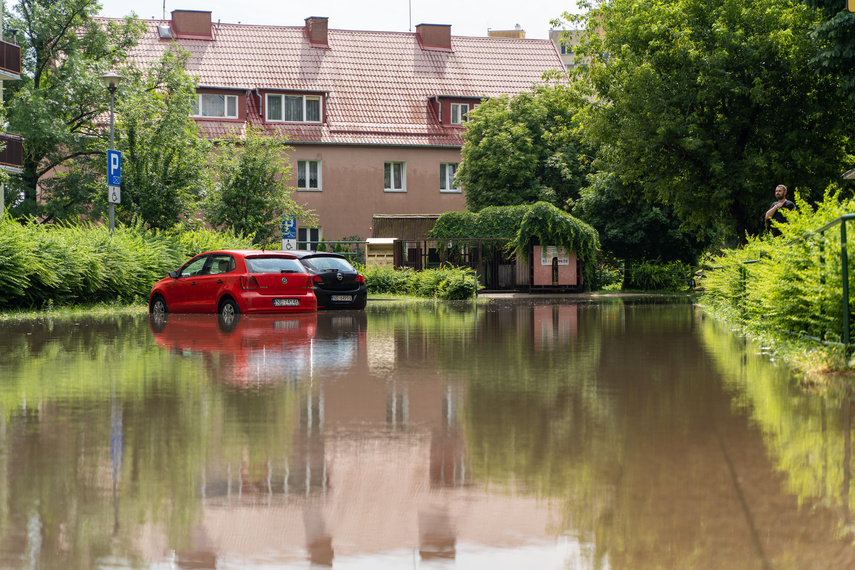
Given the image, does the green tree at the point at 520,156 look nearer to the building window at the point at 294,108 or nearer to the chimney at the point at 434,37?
the building window at the point at 294,108

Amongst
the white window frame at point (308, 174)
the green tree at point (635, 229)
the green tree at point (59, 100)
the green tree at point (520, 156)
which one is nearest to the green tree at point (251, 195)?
the green tree at point (59, 100)

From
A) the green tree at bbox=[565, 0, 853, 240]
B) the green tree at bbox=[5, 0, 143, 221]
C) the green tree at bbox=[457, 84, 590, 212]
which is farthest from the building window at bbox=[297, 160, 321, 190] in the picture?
the green tree at bbox=[565, 0, 853, 240]

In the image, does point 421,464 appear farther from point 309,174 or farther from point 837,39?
point 309,174

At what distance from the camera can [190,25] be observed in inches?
2277

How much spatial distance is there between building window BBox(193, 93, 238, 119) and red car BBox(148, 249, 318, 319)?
32.7 metres

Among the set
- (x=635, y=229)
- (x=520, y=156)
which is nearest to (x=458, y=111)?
(x=520, y=156)

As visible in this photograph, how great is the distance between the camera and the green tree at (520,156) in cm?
4962

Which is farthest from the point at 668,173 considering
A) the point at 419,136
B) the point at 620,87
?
the point at 419,136

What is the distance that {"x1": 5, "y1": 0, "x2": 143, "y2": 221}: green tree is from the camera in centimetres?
4200

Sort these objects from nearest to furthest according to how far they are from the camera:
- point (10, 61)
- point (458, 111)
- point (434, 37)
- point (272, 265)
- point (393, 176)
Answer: point (272, 265), point (10, 61), point (393, 176), point (458, 111), point (434, 37)

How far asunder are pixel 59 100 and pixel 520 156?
20338 mm

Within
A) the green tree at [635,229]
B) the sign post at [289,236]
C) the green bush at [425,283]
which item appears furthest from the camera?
the green tree at [635,229]

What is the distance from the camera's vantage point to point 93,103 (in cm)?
4375

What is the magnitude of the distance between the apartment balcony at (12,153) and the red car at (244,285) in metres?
20.3
